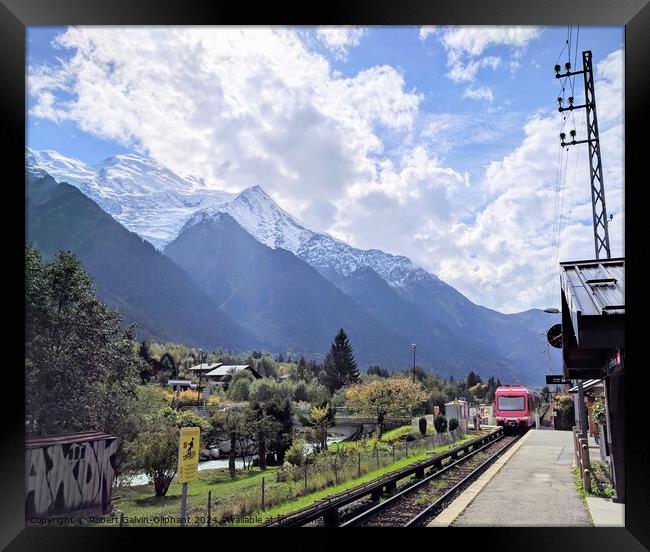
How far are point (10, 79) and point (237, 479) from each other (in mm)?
5683

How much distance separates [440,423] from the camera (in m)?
11.6

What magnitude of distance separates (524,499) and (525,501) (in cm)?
8

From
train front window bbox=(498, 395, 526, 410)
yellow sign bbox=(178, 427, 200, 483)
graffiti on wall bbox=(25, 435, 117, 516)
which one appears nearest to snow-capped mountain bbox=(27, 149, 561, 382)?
train front window bbox=(498, 395, 526, 410)

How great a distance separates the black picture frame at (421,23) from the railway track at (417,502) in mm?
625

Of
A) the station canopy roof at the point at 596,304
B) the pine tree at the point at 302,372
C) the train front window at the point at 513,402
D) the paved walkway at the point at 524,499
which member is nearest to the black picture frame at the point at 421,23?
the station canopy roof at the point at 596,304

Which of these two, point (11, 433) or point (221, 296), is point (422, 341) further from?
point (11, 433)

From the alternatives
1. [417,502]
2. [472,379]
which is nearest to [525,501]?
[417,502]

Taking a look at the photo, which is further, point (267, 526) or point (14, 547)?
point (267, 526)

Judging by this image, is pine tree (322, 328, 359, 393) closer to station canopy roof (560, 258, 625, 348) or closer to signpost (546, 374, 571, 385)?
signpost (546, 374, 571, 385)

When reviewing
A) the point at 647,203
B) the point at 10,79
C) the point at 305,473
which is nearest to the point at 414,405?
the point at 305,473

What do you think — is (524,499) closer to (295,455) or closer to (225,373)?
(295,455)

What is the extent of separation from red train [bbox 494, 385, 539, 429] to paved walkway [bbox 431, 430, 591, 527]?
18.5 feet

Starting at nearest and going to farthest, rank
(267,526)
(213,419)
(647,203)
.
A: 1. (647,203)
2. (267,526)
3. (213,419)

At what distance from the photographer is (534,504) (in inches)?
263
